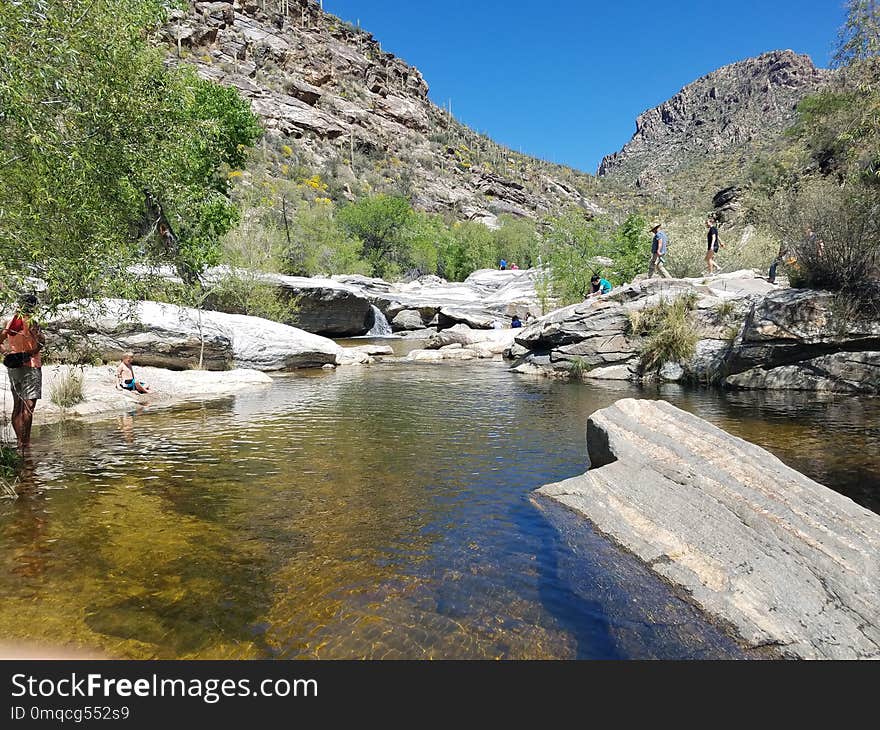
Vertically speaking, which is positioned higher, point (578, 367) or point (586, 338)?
point (586, 338)

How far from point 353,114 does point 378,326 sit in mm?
81858

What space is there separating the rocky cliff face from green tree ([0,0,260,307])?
8047 centimetres

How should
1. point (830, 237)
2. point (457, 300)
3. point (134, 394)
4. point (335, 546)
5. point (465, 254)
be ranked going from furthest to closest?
1. point (465, 254)
2. point (457, 300)
3. point (830, 237)
4. point (134, 394)
5. point (335, 546)

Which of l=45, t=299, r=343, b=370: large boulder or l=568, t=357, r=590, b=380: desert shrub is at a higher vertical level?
l=45, t=299, r=343, b=370: large boulder

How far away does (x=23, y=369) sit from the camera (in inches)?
322

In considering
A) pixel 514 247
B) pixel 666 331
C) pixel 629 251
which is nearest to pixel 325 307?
pixel 629 251

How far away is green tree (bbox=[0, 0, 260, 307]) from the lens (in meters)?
6.29

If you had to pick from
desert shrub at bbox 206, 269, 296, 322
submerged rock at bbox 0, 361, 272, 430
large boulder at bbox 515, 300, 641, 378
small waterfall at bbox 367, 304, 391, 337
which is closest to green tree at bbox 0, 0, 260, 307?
submerged rock at bbox 0, 361, 272, 430

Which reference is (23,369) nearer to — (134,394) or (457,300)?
(134,394)

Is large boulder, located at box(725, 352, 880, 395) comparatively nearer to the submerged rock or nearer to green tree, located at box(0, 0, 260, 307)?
the submerged rock

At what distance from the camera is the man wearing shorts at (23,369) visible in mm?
7891
